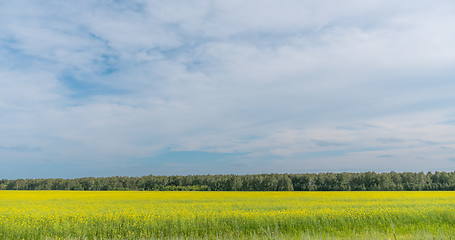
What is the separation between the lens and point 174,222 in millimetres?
17781

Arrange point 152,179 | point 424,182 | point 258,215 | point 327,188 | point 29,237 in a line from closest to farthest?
point 29,237
point 258,215
point 424,182
point 327,188
point 152,179

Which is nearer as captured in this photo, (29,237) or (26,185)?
(29,237)

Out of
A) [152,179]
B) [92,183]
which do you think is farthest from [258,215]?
[92,183]

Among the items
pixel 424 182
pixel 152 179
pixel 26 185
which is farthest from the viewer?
pixel 26 185

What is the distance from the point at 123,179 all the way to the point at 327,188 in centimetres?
5303

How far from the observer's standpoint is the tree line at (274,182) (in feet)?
265

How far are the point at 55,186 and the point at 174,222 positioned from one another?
296 feet

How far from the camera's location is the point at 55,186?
9569 cm

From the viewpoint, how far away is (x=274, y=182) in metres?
88.1

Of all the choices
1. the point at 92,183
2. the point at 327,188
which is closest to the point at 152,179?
the point at 92,183

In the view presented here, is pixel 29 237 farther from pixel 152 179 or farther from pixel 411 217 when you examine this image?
pixel 152 179

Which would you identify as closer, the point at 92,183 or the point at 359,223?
the point at 359,223

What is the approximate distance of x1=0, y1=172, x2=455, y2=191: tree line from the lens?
8075 centimetres

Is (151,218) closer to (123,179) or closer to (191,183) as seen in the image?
(191,183)
